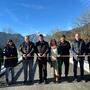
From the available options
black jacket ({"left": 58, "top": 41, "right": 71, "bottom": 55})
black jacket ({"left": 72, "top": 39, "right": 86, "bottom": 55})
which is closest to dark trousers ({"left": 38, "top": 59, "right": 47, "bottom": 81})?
black jacket ({"left": 58, "top": 41, "right": 71, "bottom": 55})

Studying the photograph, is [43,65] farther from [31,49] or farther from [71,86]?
[71,86]

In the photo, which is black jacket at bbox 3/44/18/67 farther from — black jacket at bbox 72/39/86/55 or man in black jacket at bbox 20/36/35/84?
black jacket at bbox 72/39/86/55

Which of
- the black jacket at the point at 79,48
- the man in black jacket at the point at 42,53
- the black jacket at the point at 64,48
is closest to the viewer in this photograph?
the man in black jacket at the point at 42,53

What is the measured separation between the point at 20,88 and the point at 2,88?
802 millimetres

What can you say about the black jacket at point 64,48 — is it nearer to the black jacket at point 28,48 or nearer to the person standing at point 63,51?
the person standing at point 63,51

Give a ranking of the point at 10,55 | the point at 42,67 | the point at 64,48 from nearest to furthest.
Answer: the point at 42,67
the point at 10,55
the point at 64,48

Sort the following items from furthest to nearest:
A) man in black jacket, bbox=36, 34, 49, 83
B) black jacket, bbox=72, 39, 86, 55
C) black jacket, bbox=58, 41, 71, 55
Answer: black jacket, bbox=58, 41, 71, 55 → black jacket, bbox=72, 39, 86, 55 → man in black jacket, bbox=36, 34, 49, 83

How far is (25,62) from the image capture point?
15727 mm

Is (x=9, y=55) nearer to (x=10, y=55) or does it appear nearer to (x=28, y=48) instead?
(x=10, y=55)

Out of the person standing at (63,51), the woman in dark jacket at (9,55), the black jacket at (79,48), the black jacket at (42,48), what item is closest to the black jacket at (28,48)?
the black jacket at (42,48)

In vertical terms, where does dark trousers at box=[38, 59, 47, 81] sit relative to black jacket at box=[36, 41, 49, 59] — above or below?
below

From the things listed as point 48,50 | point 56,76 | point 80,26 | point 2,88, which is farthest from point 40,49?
point 80,26

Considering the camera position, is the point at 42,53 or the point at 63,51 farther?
the point at 63,51

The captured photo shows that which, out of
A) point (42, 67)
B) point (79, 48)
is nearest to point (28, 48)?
point (42, 67)
